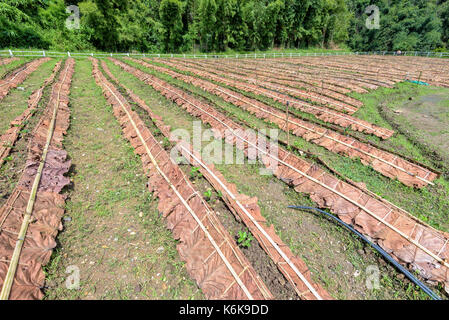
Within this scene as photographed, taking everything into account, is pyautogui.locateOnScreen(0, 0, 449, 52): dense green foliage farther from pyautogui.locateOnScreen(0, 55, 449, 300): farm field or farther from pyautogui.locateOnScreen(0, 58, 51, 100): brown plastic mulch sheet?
pyautogui.locateOnScreen(0, 55, 449, 300): farm field

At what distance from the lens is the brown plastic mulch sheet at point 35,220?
3541mm

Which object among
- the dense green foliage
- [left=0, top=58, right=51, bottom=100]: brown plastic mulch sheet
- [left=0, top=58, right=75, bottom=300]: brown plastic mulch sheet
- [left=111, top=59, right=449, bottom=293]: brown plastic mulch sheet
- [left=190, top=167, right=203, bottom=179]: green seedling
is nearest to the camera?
[left=0, top=58, right=75, bottom=300]: brown plastic mulch sheet

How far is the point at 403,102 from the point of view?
15.4m

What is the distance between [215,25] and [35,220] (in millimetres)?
48601

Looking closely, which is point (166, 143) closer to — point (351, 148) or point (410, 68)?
point (351, 148)

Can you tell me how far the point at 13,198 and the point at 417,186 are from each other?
1054cm

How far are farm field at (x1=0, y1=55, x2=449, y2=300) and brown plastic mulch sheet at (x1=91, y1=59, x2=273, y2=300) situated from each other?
2cm

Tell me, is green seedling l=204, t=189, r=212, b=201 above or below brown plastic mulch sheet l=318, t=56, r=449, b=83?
below

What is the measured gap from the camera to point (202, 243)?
4.35 m

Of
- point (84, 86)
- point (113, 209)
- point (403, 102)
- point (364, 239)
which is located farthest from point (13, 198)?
point (403, 102)

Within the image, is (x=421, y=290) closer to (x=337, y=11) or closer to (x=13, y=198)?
(x=13, y=198)

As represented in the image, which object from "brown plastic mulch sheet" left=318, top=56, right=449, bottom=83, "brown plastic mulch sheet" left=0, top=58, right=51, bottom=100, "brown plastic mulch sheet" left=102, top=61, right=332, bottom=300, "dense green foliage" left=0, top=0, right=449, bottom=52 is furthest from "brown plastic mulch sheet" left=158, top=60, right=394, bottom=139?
"dense green foliage" left=0, top=0, right=449, bottom=52

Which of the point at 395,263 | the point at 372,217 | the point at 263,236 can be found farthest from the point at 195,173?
the point at 395,263

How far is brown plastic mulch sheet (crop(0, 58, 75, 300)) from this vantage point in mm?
3541
